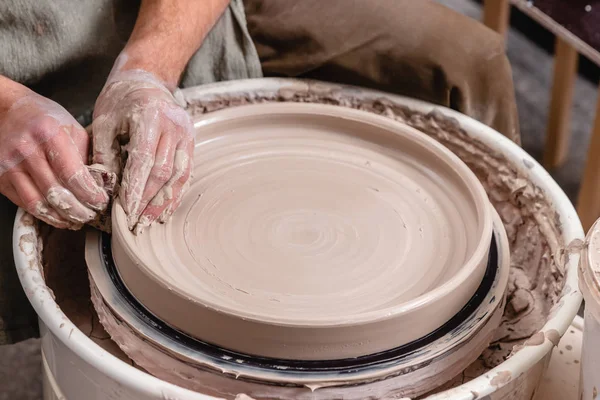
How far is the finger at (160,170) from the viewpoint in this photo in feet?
3.45

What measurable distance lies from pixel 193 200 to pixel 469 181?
1.46 feet

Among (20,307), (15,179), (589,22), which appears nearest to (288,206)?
(15,179)

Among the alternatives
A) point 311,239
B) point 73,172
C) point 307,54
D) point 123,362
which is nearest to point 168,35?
point 307,54

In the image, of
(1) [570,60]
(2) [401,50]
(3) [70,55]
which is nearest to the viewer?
(3) [70,55]

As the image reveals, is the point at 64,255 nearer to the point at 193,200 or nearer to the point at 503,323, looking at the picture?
the point at 193,200

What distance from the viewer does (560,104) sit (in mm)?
2357

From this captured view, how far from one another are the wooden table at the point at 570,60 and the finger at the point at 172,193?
1.15 metres

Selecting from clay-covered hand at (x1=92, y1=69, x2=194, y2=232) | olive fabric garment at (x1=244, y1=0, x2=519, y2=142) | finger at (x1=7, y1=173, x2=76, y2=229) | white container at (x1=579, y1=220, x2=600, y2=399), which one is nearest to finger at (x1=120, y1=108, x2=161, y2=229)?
clay-covered hand at (x1=92, y1=69, x2=194, y2=232)

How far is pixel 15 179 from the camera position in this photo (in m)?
1.04

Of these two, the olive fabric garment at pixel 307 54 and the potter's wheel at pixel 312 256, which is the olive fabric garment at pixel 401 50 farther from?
the potter's wheel at pixel 312 256

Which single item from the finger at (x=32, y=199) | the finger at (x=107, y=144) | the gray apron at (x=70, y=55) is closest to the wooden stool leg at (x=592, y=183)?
the gray apron at (x=70, y=55)

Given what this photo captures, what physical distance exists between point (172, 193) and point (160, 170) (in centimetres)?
4

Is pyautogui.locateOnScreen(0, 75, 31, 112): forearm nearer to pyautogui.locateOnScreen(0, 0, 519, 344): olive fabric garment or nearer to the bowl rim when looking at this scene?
pyautogui.locateOnScreen(0, 0, 519, 344): olive fabric garment

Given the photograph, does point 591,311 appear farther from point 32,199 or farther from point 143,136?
point 32,199
